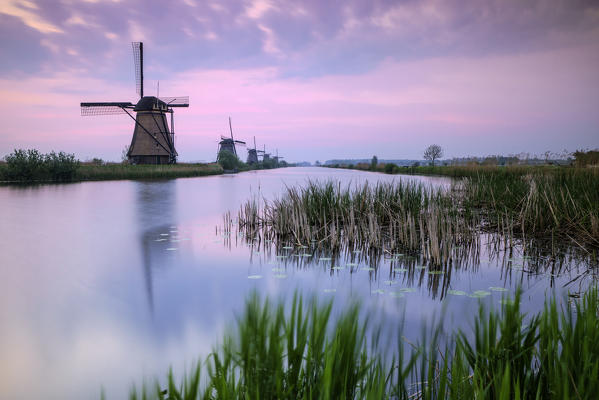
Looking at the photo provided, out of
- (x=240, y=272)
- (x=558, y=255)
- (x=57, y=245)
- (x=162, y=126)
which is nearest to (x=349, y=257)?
(x=240, y=272)

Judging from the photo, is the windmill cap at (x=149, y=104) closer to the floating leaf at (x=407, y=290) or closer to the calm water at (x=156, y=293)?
the calm water at (x=156, y=293)

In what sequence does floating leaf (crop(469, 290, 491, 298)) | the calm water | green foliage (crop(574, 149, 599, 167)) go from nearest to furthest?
the calm water, floating leaf (crop(469, 290, 491, 298)), green foliage (crop(574, 149, 599, 167))

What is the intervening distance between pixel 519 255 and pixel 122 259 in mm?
8172

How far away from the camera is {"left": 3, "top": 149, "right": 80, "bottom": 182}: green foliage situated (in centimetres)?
2720

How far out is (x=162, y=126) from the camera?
38.2m

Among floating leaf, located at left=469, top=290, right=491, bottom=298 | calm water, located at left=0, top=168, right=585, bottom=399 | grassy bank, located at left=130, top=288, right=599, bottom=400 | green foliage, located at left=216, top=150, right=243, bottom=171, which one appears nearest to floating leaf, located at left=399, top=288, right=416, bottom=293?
calm water, located at left=0, top=168, right=585, bottom=399

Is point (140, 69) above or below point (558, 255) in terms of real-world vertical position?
above

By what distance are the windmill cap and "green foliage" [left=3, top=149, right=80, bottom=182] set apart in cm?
950

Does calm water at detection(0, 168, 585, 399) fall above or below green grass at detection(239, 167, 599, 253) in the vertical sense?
below

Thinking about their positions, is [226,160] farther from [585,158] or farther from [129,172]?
[585,158]

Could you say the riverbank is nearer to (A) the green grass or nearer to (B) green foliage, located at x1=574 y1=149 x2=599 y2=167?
(A) the green grass

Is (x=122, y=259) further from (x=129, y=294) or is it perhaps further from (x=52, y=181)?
(x=52, y=181)

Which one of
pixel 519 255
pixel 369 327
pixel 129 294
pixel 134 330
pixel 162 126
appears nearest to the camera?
pixel 369 327

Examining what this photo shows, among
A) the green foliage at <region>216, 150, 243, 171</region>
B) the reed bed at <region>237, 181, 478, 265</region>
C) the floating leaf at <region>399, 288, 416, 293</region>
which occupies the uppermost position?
the green foliage at <region>216, 150, 243, 171</region>
